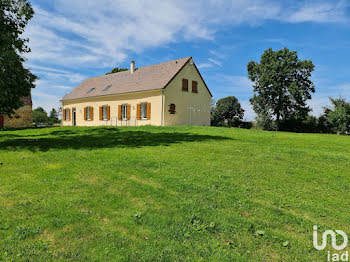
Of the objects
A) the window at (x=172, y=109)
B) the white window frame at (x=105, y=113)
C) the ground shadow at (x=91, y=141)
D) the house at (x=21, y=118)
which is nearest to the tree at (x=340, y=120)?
the window at (x=172, y=109)

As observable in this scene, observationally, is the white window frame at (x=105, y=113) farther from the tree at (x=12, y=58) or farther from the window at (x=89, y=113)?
the tree at (x=12, y=58)

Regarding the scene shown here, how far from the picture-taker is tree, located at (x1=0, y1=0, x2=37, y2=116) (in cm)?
925

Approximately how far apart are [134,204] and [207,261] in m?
1.69

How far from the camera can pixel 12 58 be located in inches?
359

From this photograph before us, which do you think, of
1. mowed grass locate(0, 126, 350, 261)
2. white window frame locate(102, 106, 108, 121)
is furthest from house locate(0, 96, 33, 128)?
mowed grass locate(0, 126, 350, 261)

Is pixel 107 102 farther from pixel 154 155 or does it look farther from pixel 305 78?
pixel 305 78

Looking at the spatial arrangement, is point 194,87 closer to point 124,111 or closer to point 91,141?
point 124,111

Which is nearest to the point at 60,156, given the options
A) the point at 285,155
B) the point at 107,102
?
the point at 285,155

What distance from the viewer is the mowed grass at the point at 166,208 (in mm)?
2941

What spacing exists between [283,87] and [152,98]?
74.0ft

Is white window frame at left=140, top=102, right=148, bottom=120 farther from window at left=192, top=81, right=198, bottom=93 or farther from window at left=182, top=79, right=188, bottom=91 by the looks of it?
window at left=192, top=81, right=198, bottom=93

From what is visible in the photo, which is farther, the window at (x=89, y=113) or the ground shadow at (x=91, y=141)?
the window at (x=89, y=113)

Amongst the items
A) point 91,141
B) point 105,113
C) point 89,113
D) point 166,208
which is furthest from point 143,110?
point 166,208

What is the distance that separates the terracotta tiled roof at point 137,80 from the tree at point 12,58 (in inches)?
473
